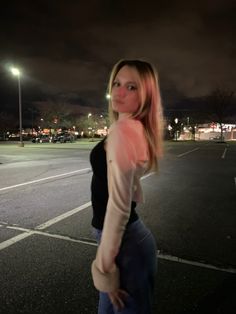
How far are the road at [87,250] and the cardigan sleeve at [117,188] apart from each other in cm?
190

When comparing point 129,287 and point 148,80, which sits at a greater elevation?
point 148,80

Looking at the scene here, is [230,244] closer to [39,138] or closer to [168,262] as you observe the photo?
[168,262]

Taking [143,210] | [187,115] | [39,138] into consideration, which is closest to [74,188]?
[143,210]

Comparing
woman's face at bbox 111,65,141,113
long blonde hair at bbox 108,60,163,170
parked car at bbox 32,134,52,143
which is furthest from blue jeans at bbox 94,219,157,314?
parked car at bbox 32,134,52,143

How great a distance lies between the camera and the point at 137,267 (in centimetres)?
193

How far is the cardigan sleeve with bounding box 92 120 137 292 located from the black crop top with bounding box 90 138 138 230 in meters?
0.13

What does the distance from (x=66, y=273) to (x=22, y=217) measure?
298cm

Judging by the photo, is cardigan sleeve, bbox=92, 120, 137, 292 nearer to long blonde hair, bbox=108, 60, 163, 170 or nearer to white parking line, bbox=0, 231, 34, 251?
long blonde hair, bbox=108, 60, 163, 170

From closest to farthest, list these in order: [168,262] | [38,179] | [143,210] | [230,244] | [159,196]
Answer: [168,262]
[230,244]
[143,210]
[159,196]
[38,179]

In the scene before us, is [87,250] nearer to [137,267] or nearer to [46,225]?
[46,225]

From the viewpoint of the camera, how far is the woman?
1.70 metres

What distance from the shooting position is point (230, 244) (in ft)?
16.9

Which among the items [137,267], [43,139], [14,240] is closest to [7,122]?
[43,139]

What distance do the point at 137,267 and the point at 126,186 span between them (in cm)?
56
